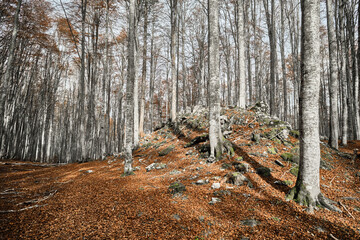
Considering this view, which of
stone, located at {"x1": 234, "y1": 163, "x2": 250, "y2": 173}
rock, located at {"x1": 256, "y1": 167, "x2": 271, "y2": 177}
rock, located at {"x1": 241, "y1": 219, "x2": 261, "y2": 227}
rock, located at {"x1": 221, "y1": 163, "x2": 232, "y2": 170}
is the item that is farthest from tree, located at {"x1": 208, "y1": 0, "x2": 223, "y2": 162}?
rock, located at {"x1": 241, "y1": 219, "x2": 261, "y2": 227}

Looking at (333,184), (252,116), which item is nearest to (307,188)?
(333,184)

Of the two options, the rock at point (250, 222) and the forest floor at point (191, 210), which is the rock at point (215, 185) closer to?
the forest floor at point (191, 210)

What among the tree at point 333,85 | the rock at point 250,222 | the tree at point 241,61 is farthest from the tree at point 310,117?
the tree at point 241,61

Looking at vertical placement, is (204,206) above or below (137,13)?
below

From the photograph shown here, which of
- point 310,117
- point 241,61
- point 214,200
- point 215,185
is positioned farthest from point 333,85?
point 214,200

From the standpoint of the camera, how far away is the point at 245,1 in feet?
37.9

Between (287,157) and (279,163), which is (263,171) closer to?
(279,163)

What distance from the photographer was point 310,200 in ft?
8.66

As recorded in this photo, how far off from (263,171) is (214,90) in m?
2.92

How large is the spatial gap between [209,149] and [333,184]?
3203mm

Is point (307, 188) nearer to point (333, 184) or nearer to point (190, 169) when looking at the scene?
point (333, 184)

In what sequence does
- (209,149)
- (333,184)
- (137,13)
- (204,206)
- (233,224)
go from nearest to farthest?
(233,224) → (204,206) → (333,184) → (209,149) → (137,13)

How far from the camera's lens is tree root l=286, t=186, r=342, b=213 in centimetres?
256

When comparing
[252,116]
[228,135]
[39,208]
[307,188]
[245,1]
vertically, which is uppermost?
[245,1]
